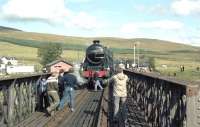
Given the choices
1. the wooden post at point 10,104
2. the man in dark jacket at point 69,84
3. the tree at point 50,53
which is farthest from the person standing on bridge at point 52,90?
the tree at point 50,53

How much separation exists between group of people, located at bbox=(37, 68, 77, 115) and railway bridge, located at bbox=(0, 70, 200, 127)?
0.31 meters

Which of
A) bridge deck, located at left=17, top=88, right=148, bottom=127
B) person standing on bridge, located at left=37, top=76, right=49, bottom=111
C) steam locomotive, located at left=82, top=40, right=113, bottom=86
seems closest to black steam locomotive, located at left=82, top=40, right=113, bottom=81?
steam locomotive, located at left=82, top=40, right=113, bottom=86

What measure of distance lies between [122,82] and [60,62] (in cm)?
6818

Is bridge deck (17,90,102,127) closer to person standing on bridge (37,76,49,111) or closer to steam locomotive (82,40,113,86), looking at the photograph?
person standing on bridge (37,76,49,111)

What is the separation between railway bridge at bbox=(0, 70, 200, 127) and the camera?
10.2 meters

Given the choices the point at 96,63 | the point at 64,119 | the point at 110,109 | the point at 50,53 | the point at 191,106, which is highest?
the point at 191,106

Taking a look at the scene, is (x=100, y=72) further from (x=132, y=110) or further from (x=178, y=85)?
(x=178, y=85)

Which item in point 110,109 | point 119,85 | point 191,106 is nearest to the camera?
point 191,106

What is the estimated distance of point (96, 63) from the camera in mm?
41250

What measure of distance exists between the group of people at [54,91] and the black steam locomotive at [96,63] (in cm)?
1690

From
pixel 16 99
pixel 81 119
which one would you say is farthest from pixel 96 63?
pixel 16 99

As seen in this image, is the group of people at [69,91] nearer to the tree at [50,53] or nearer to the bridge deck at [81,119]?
the bridge deck at [81,119]

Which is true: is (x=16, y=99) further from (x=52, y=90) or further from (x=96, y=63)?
(x=96, y=63)

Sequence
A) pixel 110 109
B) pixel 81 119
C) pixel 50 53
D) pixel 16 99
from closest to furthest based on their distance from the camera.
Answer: pixel 16 99
pixel 81 119
pixel 110 109
pixel 50 53
